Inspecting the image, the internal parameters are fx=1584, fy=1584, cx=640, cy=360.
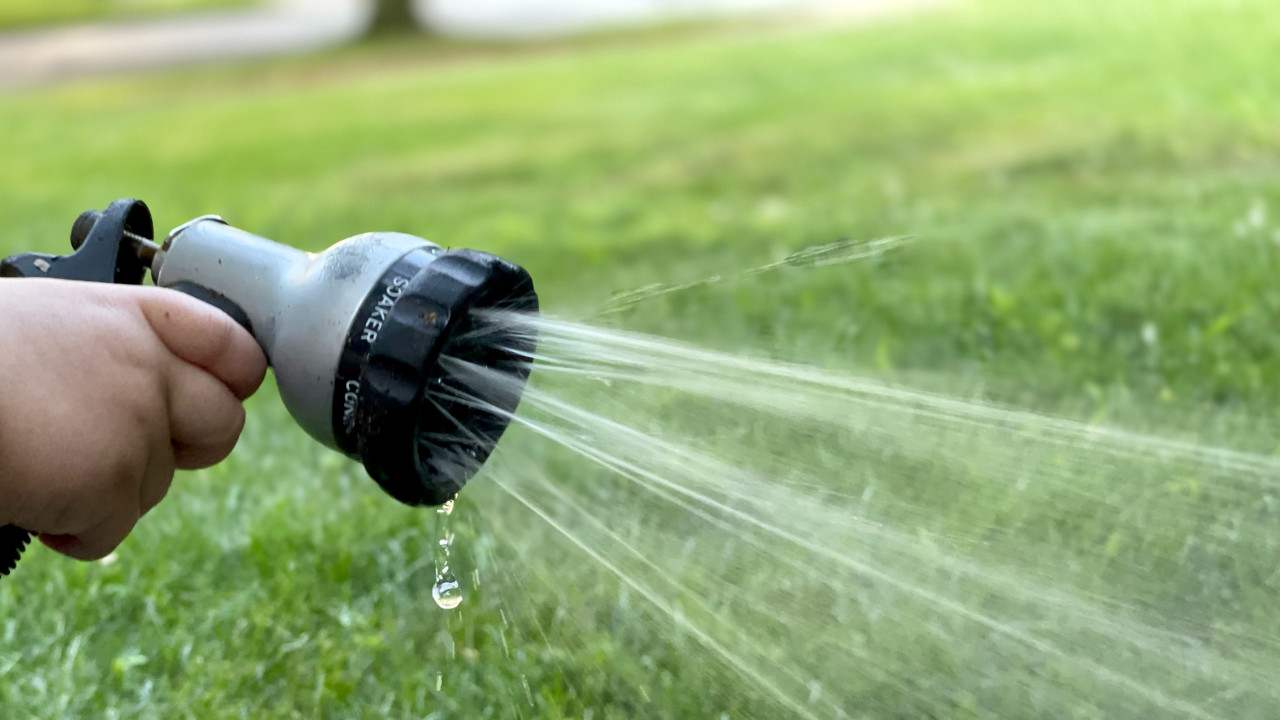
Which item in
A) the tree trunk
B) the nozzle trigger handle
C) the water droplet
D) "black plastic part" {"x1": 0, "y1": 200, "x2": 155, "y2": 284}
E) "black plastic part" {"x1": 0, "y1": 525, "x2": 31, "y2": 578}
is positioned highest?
the tree trunk

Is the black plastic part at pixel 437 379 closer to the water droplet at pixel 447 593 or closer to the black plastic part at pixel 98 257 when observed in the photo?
the water droplet at pixel 447 593

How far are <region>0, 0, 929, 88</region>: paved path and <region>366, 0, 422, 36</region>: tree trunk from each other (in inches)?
11.6

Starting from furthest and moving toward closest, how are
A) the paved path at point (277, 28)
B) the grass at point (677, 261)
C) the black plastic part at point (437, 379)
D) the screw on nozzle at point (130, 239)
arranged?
the paved path at point (277, 28) < the grass at point (677, 261) < the screw on nozzle at point (130, 239) < the black plastic part at point (437, 379)

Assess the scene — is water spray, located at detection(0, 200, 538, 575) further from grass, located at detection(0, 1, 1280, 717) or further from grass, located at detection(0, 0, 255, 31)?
grass, located at detection(0, 0, 255, 31)

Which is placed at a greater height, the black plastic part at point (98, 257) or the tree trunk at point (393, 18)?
the tree trunk at point (393, 18)

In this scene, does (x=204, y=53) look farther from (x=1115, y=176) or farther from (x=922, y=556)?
(x=922, y=556)

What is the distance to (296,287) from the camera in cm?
157

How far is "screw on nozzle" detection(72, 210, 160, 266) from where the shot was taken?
1.70 m

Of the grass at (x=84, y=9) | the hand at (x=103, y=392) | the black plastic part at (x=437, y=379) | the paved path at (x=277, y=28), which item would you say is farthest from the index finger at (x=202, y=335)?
the grass at (x=84, y=9)

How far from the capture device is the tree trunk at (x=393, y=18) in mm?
14453

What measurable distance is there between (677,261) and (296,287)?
288 cm

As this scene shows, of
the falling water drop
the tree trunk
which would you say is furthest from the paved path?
the falling water drop

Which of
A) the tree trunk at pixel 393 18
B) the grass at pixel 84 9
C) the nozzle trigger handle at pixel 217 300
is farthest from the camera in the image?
the grass at pixel 84 9

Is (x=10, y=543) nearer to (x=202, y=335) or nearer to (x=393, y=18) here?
(x=202, y=335)
